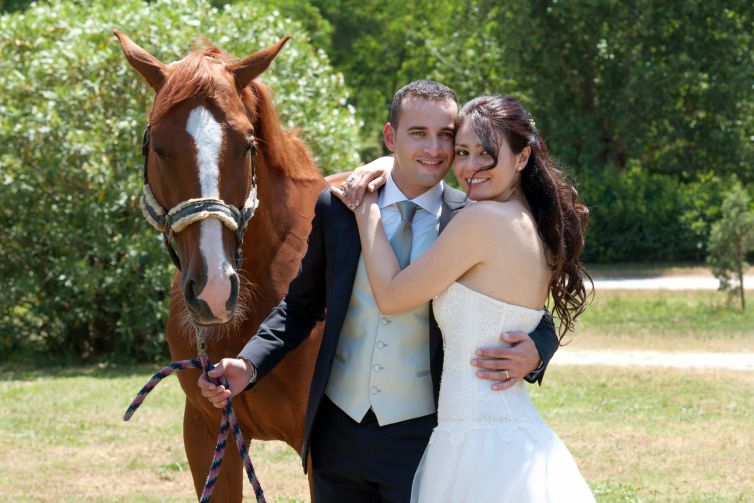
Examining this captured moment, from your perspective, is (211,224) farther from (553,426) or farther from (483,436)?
(553,426)

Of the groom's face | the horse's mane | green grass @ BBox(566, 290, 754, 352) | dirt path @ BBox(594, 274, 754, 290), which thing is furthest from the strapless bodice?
dirt path @ BBox(594, 274, 754, 290)

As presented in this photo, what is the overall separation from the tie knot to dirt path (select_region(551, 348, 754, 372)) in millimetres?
8390

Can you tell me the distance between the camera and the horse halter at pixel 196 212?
3402mm

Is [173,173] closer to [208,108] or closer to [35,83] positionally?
[208,108]

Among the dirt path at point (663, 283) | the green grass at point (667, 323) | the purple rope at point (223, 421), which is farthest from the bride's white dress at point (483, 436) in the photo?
the dirt path at point (663, 283)

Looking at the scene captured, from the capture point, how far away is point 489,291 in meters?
3.12

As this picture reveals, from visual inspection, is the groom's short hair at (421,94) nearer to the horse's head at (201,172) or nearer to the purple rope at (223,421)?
the horse's head at (201,172)

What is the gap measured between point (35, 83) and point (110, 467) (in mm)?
5315

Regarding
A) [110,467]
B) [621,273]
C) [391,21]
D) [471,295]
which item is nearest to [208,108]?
[471,295]

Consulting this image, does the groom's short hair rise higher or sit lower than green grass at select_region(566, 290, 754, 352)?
higher

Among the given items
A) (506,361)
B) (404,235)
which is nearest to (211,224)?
(404,235)

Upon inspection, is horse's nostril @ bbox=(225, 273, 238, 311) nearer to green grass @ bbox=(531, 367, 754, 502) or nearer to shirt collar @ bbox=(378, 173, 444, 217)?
shirt collar @ bbox=(378, 173, 444, 217)

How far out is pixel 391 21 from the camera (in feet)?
106

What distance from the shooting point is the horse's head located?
10.9 ft
